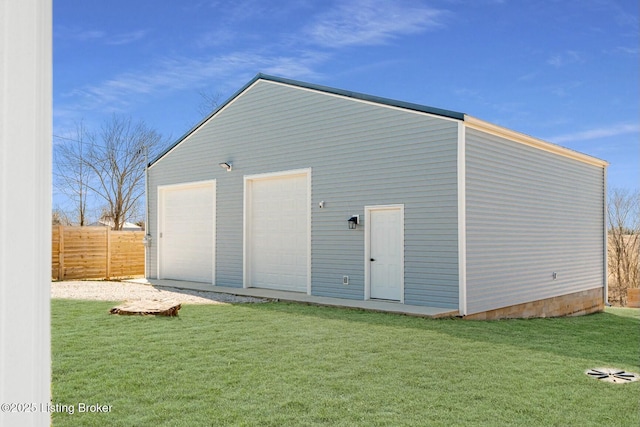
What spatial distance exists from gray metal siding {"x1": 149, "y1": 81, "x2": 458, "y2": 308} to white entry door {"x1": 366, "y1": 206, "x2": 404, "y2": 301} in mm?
171

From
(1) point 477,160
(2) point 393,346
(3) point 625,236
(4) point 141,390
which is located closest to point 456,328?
(2) point 393,346

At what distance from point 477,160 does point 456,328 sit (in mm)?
3158

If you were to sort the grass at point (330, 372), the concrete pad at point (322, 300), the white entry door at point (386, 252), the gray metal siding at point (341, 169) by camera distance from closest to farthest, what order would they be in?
the grass at point (330, 372), the concrete pad at point (322, 300), the gray metal siding at point (341, 169), the white entry door at point (386, 252)

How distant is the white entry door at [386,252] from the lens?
923cm

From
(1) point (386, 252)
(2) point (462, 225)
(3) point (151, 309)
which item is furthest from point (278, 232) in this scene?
(2) point (462, 225)

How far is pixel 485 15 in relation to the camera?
7.89 m

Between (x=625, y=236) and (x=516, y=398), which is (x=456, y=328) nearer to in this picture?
(x=516, y=398)

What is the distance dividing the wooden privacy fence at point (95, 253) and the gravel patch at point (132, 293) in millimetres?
1275

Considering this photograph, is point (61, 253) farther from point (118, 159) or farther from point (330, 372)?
point (330, 372)

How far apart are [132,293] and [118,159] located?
1146 centimetres

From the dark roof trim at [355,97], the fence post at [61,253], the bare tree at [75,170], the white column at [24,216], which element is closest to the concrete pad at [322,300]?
the fence post at [61,253]

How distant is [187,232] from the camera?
13359 mm

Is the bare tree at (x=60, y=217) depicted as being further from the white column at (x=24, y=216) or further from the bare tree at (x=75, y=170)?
the white column at (x=24, y=216)

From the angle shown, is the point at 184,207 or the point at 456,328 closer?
the point at 456,328
